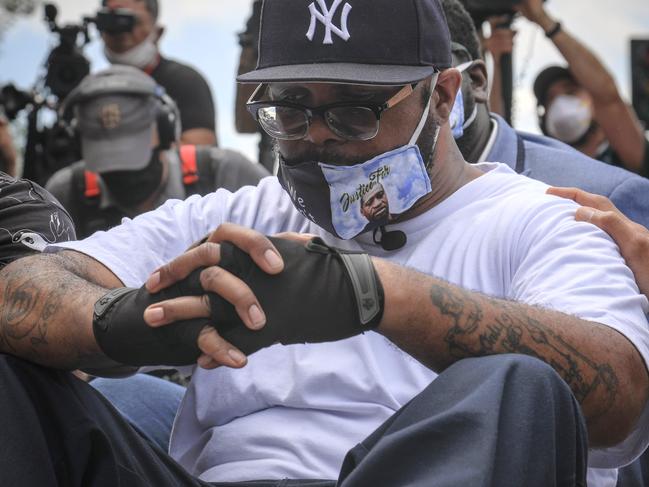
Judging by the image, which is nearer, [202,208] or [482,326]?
[482,326]

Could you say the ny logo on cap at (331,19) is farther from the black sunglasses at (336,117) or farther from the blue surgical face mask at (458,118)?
the blue surgical face mask at (458,118)

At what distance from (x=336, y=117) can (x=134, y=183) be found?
10.5 ft

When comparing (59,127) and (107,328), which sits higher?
(107,328)

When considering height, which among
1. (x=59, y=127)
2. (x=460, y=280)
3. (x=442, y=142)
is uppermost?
(x=442, y=142)

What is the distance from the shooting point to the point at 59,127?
7.20 meters

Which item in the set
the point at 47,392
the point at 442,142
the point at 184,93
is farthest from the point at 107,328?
the point at 184,93

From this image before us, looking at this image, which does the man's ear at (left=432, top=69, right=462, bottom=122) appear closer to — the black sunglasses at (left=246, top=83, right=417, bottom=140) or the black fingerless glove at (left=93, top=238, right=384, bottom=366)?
the black sunglasses at (left=246, top=83, right=417, bottom=140)

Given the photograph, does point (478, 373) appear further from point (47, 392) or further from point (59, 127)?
point (59, 127)

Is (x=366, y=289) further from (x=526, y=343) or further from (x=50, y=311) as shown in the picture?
(x=50, y=311)

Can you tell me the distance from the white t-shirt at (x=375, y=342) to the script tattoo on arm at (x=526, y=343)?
107 millimetres

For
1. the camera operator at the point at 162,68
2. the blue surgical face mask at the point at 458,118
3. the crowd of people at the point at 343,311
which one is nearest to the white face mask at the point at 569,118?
the camera operator at the point at 162,68

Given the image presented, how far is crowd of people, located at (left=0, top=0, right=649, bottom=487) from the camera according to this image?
2.28 m

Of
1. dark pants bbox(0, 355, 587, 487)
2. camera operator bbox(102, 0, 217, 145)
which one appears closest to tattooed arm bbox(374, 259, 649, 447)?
dark pants bbox(0, 355, 587, 487)

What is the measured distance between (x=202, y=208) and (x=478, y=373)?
1278 mm
